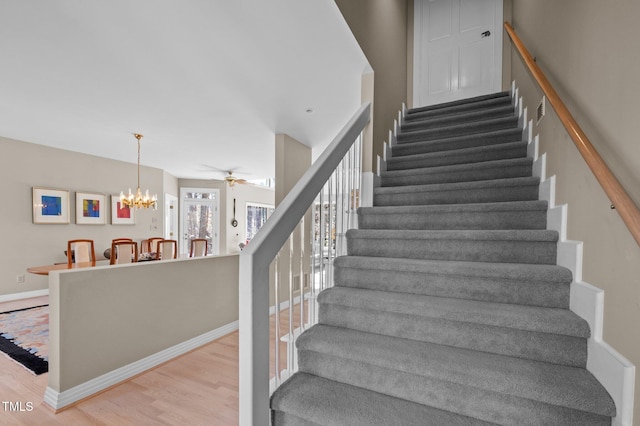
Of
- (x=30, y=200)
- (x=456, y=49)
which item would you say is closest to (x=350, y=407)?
(x=456, y=49)

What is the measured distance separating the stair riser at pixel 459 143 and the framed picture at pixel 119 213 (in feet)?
19.7

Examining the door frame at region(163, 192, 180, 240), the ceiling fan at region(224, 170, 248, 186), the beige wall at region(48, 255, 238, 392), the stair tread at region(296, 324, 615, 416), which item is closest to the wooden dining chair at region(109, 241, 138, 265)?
the beige wall at region(48, 255, 238, 392)

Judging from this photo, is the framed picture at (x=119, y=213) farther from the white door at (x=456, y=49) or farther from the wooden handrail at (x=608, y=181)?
the wooden handrail at (x=608, y=181)

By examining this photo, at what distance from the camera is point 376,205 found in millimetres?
2633

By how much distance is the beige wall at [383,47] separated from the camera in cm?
255

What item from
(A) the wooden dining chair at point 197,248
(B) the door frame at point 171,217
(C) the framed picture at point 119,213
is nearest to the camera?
(A) the wooden dining chair at point 197,248

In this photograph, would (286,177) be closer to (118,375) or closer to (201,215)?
(118,375)

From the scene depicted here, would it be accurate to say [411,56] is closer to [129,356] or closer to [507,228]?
[507,228]

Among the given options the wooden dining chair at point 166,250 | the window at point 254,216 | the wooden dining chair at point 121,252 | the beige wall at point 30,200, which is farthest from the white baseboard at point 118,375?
the window at point 254,216

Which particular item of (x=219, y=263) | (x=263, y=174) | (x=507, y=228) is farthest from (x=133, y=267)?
(x=263, y=174)

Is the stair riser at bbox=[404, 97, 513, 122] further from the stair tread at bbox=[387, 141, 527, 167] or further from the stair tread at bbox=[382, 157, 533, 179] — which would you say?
the stair tread at bbox=[382, 157, 533, 179]

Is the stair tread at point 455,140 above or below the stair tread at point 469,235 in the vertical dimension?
above

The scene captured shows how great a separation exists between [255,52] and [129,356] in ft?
9.19

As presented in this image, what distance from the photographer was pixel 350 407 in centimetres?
122
